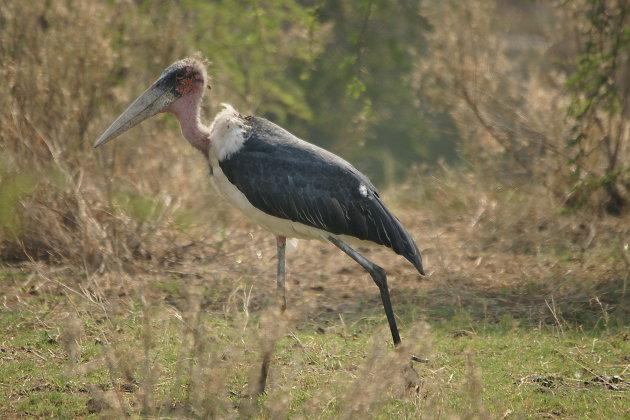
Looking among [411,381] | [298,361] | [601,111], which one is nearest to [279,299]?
[298,361]

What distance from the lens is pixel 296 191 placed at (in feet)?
16.5

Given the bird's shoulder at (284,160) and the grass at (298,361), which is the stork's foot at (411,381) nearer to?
the grass at (298,361)

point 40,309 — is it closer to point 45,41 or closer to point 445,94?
point 45,41

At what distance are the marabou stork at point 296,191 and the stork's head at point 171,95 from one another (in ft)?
0.85

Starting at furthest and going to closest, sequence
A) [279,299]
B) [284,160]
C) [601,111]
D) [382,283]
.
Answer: [601,111] < [284,160] < [382,283] < [279,299]

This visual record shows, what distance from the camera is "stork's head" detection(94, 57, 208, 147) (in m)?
5.40

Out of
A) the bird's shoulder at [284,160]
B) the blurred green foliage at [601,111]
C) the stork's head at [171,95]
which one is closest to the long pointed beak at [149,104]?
the stork's head at [171,95]

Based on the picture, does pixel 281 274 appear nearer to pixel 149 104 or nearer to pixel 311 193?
pixel 311 193

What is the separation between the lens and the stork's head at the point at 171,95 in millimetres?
5402

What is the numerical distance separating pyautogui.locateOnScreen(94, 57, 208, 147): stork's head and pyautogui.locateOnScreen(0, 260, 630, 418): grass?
1.09m

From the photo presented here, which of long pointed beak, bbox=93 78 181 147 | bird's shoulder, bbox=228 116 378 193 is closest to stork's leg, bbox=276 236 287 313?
bird's shoulder, bbox=228 116 378 193

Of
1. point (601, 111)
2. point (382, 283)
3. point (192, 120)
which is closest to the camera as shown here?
point (382, 283)

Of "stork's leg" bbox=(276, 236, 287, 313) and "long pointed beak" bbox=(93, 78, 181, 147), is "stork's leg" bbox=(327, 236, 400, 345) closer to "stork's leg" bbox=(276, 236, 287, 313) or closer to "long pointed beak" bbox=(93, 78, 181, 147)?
"stork's leg" bbox=(276, 236, 287, 313)

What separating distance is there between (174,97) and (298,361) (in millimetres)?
1714
